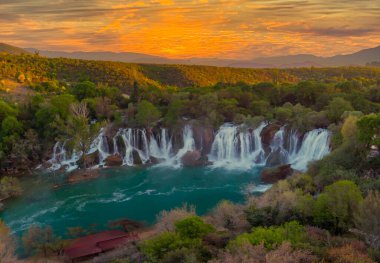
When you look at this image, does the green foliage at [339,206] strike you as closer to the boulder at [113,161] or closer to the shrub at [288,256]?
the shrub at [288,256]

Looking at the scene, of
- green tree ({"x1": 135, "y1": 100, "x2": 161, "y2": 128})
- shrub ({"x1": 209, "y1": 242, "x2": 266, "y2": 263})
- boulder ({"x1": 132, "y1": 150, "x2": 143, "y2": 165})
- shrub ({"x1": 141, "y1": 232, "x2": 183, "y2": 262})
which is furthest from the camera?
Answer: green tree ({"x1": 135, "y1": 100, "x2": 161, "y2": 128})

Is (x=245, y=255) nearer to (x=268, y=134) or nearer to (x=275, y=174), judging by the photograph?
(x=275, y=174)

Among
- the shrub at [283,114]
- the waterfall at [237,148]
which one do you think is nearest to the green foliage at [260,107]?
→ the shrub at [283,114]

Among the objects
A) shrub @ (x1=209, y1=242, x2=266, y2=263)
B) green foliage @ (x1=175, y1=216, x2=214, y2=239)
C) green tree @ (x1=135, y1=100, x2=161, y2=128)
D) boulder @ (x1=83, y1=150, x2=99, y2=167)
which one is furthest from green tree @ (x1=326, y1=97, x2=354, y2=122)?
shrub @ (x1=209, y1=242, x2=266, y2=263)

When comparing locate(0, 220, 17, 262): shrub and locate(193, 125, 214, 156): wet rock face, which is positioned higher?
locate(193, 125, 214, 156): wet rock face

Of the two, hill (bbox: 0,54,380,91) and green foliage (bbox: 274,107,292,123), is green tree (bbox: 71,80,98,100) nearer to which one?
hill (bbox: 0,54,380,91)

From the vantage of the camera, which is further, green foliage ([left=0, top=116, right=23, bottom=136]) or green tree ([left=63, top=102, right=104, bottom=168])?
green foliage ([left=0, top=116, right=23, bottom=136])
